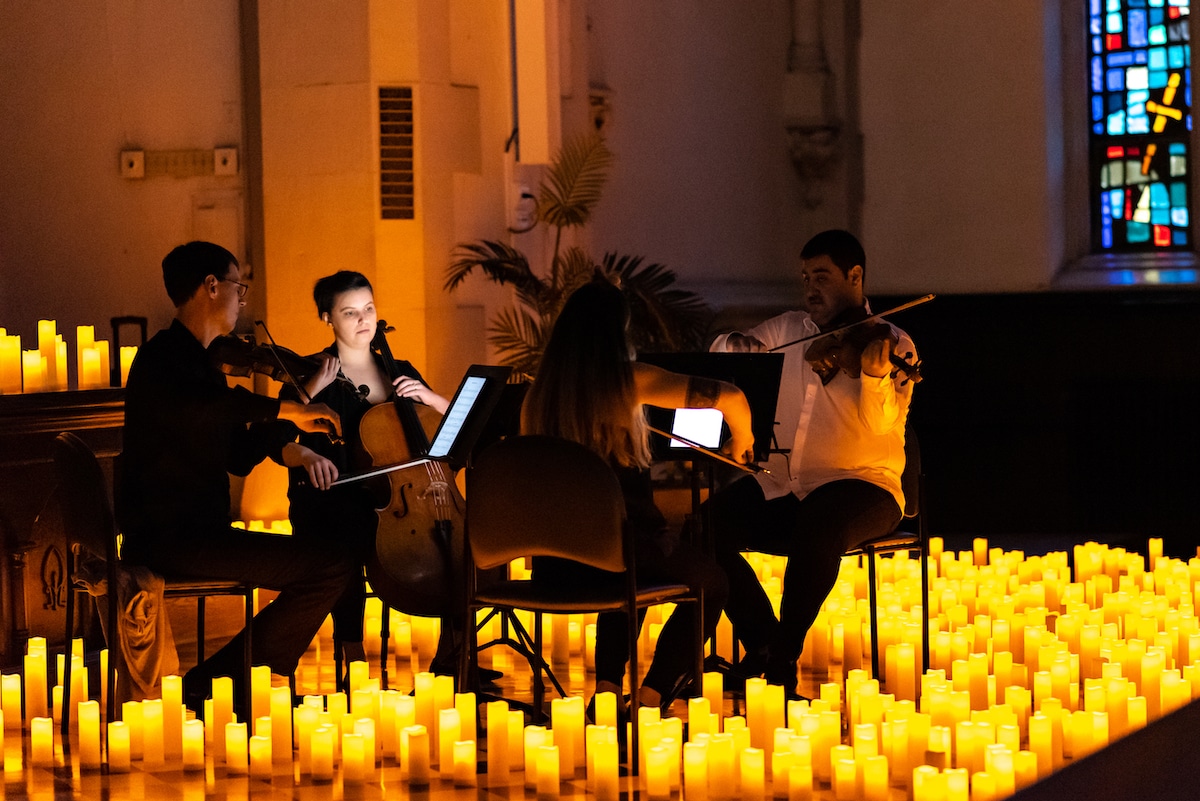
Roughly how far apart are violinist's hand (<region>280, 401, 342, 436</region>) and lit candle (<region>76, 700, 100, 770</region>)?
87 cm

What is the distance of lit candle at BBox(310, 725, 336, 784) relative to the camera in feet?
13.7

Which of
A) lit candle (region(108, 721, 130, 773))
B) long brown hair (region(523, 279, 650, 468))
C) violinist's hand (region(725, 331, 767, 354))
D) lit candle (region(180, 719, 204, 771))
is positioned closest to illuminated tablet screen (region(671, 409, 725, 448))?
long brown hair (region(523, 279, 650, 468))

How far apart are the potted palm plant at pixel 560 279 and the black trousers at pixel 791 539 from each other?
2616 mm

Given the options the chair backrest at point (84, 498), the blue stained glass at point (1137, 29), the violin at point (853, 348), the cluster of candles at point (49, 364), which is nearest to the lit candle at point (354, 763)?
the chair backrest at point (84, 498)

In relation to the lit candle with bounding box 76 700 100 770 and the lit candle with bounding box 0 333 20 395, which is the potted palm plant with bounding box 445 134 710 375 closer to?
the lit candle with bounding box 0 333 20 395

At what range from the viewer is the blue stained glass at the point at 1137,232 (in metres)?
9.58

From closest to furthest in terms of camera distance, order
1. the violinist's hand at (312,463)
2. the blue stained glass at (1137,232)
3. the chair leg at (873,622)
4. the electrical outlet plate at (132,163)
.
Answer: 1. the violinist's hand at (312,463)
2. the chair leg at (873,622)
3. the electrical outlet plate at (132,163)
4. the blue stained glass at (1137,232)

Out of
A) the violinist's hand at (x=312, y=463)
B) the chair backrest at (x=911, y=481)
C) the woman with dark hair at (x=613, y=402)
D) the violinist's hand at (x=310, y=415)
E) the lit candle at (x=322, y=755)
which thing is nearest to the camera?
the lit candle at (x=322, y=755)

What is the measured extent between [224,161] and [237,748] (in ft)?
13.2

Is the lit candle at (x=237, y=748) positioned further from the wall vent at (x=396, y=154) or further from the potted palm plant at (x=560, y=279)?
the wall vent at (x=396, y=154)

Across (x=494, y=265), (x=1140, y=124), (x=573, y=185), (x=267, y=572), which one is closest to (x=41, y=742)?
(x=267, y=572)

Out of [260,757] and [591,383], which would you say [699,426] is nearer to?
[591,383]

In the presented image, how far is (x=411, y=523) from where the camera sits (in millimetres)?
4980

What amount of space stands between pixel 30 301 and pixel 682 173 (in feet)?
12.4
